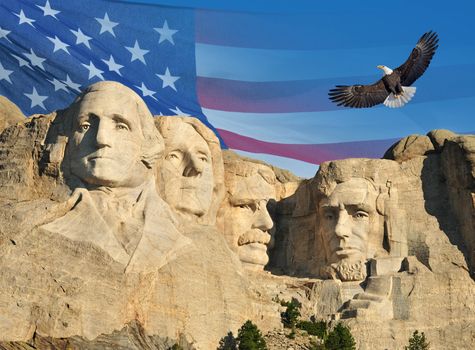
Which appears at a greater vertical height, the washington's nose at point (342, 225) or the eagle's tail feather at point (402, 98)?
the eagle's tail feather at point (402, 98)

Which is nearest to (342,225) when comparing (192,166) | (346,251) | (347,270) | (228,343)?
(346,251)

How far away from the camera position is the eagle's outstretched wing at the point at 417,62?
→ 33.8 metres

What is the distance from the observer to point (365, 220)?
39.6 m

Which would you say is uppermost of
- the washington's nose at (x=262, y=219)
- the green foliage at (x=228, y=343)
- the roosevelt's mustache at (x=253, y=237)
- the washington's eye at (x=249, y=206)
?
the washington's eye at (x=249, y=206)

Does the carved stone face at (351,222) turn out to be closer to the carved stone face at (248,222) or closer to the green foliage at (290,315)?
the carved stone face at (248,222)

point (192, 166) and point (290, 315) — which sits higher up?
point (192, 166)

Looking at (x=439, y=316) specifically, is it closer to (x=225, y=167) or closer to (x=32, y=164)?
(x=225, y=167)

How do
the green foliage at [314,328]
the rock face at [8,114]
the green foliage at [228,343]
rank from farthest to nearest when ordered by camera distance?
1. the rock face at [8,114]
2. the green foliage at [314,328]
3. the green foliage at [228,343]

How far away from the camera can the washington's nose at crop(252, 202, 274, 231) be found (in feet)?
133

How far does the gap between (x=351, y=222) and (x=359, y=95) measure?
6.07 meters

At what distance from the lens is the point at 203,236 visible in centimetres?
3575

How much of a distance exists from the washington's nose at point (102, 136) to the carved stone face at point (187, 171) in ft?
9.55

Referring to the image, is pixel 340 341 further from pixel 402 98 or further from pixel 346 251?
pixel 402 98

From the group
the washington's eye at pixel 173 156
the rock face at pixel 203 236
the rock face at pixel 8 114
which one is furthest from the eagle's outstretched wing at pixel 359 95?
the rock face at pixel 8 114
